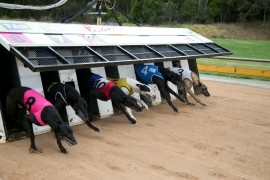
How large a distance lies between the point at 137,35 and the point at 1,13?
2489cm

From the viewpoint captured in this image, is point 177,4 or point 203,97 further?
point 177,4

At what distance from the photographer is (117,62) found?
16.0ft

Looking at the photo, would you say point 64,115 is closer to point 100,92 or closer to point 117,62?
point 100,92

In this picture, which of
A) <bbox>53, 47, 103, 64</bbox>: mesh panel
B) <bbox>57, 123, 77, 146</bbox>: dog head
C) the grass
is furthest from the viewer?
the grass

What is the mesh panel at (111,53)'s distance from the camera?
4.99 m

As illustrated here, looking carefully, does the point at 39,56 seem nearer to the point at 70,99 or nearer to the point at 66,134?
the point at 70,99

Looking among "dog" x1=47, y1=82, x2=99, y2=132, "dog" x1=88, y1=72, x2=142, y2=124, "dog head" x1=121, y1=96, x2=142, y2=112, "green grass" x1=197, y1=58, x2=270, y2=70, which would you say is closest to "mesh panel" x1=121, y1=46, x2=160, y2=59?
"dog" x1=88, y1=72, x2=142, y2=124

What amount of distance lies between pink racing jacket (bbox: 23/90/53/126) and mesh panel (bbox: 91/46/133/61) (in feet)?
4.05

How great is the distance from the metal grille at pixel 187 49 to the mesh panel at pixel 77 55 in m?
2.45

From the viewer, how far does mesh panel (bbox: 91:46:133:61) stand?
16.4 ft

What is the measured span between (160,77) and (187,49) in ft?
4.37

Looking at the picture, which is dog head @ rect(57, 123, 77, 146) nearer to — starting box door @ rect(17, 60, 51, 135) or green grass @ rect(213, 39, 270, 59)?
starting box door @ rect(17, 60, 51, 135)

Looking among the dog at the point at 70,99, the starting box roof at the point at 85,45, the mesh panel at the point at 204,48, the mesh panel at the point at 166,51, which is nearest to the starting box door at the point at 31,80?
the dog at the point at 70,99

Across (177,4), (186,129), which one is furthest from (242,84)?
(177,4)
